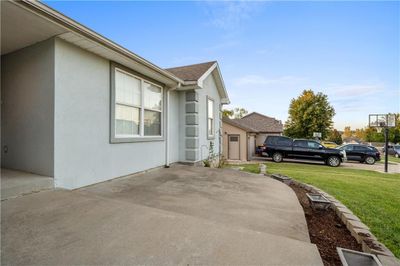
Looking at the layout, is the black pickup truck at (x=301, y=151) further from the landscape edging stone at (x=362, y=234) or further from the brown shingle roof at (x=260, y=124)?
the landscape edging stone at (x=362, y=234)

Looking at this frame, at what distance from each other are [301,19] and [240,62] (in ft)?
17.4

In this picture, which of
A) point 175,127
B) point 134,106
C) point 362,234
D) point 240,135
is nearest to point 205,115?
point 175,127

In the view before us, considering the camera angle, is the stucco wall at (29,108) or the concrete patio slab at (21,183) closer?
the concrete patio slab at (21,183)

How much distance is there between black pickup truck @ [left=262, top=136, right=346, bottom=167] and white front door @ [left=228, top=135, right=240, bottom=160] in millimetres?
2470

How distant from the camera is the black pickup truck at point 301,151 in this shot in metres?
15.4

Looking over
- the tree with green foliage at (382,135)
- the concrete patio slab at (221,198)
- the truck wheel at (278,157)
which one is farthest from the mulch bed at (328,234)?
the tree with green foliage at (382,135)

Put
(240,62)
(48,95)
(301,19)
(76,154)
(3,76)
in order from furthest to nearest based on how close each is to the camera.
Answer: (240,62) → (301,19) → (3,76) → (76,154) → (48,95)

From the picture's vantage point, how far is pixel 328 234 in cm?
283

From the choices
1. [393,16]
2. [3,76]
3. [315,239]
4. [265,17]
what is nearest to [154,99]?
[3,76]

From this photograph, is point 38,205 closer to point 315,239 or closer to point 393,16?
point 315,239

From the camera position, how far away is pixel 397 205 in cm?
433

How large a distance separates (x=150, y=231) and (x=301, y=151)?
55.1 ft

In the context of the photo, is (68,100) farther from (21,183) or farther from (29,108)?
(21,183)

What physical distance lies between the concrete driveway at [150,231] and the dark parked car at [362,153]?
59.9 feet
